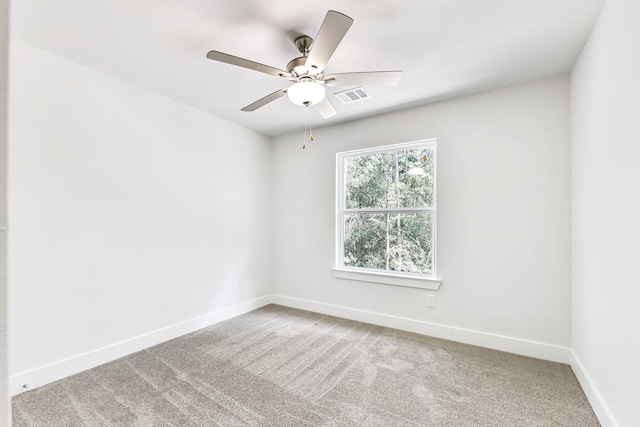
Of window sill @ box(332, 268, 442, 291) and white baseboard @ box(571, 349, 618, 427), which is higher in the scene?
window sill @ box(332, 268, 442, 291)

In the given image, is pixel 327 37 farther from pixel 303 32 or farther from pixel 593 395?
pixel 593 395

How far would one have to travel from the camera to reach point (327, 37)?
158 centimetres

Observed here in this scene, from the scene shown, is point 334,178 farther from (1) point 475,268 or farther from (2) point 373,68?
(1) point 475,268


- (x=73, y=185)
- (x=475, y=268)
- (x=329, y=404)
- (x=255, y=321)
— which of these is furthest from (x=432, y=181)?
(x=73, y=185)

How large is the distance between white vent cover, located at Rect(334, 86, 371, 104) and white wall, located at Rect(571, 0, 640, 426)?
1.63 meters

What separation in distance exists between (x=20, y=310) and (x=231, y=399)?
1.58 metres

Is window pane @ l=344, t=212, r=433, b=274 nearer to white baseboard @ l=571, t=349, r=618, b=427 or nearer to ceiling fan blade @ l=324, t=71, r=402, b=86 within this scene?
white baseboard @ l=571, t=349, r=618, b=427

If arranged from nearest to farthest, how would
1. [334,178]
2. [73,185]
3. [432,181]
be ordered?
1. [73,185]
2. [432,181]
3. [334,178]

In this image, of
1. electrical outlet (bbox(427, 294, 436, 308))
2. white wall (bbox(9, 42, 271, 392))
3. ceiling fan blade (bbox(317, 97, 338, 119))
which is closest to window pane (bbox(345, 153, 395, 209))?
electrical outlet (bbox(427, 294, 436, 308))

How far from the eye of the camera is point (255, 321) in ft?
11.5

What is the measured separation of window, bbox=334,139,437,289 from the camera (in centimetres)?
323

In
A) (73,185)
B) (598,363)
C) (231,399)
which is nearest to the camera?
(598,363)

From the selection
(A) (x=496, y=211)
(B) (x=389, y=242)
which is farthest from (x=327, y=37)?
(B) (x=389, y=242)

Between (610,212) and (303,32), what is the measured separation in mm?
2140
